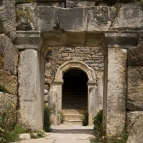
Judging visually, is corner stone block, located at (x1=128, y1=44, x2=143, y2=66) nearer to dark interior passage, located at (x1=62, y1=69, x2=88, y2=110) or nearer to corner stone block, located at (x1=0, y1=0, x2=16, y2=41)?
corner stone block, located at (x1=0, y1=0, x2=16, y2=41)

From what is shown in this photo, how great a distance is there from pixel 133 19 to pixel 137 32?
26 centimetres

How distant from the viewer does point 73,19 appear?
496 cm

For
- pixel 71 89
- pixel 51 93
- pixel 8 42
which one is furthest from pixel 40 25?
pixel 71 89

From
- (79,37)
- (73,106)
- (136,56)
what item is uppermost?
(79,37)

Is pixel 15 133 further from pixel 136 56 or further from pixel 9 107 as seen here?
pixel 136 56

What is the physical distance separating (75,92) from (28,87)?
12617 millimetres

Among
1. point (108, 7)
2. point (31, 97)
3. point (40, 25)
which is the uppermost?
point (108, 7)

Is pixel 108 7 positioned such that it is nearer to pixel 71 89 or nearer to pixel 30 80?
pixel 30 80

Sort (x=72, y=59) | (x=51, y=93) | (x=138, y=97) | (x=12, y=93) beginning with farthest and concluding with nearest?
(x=72, y=59)
(x=51, y=93)
(x=12, y=93)
(x=138, y=97)

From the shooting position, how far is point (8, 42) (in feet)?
15.3

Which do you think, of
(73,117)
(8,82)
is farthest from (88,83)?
(8,82)

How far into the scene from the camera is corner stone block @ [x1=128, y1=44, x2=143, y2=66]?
4586 millimetres

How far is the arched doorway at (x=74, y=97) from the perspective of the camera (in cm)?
1366

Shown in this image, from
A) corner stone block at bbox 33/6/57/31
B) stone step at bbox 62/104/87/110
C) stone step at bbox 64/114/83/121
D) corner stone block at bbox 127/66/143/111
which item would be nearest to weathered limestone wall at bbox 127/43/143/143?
corner stone block at bbox 127/66/143/111
